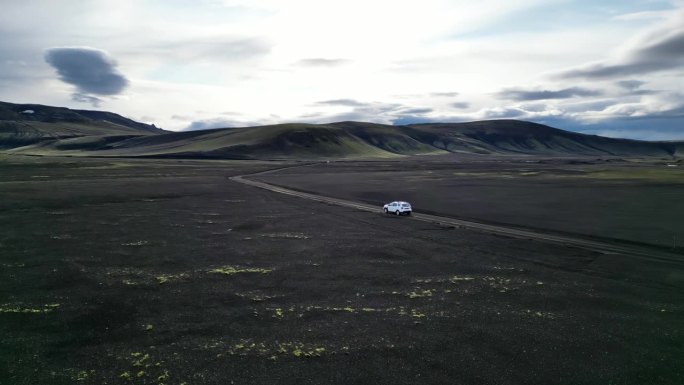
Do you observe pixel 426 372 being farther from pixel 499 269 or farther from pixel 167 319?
pixel 499 269

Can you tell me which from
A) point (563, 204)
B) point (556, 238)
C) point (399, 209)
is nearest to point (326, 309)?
point (556, 238)

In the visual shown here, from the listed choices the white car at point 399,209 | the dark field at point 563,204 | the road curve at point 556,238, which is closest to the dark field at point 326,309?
the road curve at point 556,238

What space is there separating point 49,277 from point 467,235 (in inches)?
1349

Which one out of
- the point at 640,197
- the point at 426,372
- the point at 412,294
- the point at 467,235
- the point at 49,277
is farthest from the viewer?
the point at 640,197

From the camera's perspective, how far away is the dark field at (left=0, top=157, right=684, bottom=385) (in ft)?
56.6

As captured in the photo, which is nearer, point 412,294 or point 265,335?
point 265,335

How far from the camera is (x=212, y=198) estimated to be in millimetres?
71438

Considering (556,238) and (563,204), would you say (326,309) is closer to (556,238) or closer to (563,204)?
(556,238)

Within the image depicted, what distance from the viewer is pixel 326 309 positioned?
23484 millimetres

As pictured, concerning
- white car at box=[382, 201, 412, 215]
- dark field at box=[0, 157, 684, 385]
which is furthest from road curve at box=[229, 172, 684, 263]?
dark field at box=[0, 157, 684, 385]

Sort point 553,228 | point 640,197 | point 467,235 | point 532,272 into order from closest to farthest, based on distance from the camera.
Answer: point 532,272
point 467,235
point 553,228
point 640,197

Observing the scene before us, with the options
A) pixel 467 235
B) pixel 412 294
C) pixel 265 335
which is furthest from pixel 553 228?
pixel 265 335

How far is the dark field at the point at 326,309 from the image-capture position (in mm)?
17266

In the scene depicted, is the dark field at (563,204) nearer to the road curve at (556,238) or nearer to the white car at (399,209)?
the road curve at (556,238)
